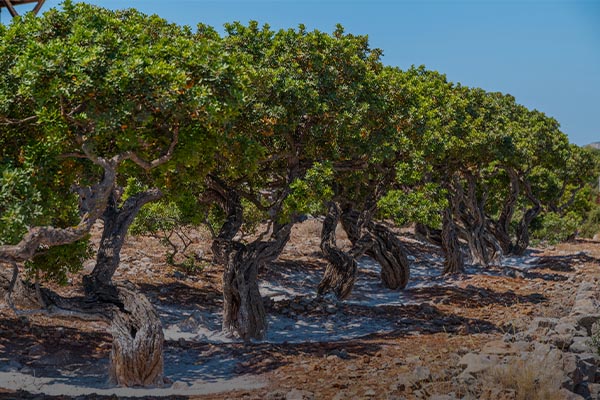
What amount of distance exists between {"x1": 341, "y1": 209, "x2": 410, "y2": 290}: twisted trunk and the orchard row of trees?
70 millimetres

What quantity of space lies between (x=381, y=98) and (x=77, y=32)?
8339 millimetres

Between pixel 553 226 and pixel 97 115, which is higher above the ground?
pixel 97 115

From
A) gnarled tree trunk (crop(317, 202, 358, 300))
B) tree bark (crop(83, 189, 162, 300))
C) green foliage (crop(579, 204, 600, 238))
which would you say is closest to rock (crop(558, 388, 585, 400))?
tree bark (crop(83, 189, 162, 300))

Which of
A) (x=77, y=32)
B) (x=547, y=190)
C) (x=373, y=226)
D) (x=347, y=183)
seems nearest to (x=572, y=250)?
(x=547, y=190)

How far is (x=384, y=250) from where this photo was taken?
2284cm

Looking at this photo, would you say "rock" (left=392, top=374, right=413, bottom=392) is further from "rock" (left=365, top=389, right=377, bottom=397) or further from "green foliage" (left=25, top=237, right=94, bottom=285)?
"green foliage" (left=25, top=237, right=94, bottom=285)

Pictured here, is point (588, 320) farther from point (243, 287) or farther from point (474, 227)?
point (474, 227)

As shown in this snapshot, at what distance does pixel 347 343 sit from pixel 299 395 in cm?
458

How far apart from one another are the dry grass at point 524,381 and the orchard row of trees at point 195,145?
524 centimetres

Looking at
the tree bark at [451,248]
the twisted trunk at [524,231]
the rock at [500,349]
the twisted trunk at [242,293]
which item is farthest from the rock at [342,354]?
the twisted trunk at [524,231]

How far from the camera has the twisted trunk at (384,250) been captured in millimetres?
22141

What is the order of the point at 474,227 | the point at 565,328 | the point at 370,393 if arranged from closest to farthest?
the point at 370,393
the point at 565,328
the point at 474,227

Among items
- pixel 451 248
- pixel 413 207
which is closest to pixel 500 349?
pixel 413 207

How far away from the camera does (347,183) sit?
19.2 m
